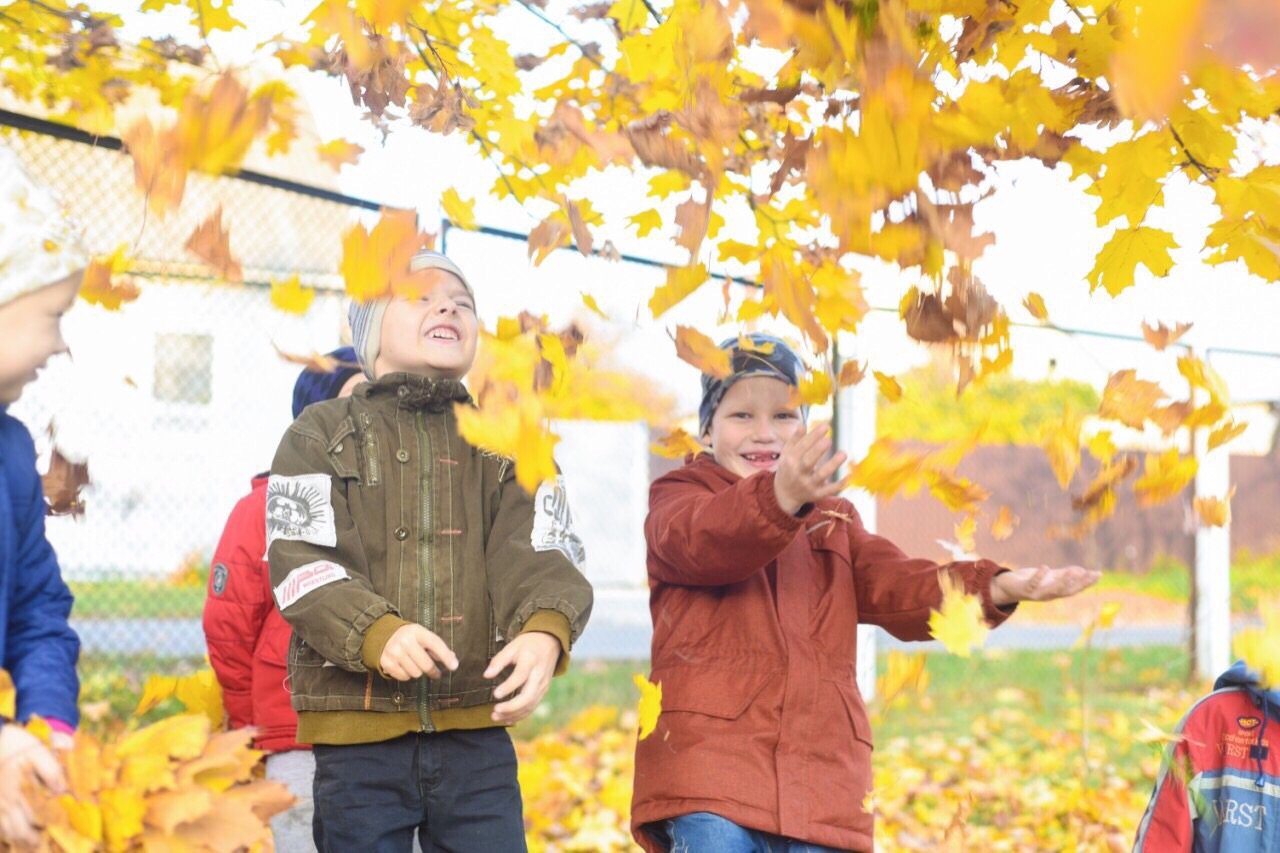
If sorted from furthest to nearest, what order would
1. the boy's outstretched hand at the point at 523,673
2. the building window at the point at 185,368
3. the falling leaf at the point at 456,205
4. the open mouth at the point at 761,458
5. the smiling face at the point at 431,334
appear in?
the building window at the point at 185,368
the falling leaf at the point at 456,205
the open mouth at the point at 761,458
the smiling face at the point at 431,334
the boy's outstretched hand at the point at 523,673

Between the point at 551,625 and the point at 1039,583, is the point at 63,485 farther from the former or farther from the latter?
the point at 1039,583

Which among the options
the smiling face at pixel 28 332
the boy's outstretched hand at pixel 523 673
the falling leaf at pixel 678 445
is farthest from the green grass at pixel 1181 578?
the smiling face at pixel 28 332

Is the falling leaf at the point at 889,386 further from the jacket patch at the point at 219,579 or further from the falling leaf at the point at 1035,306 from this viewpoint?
the jacket patch at the point at 219,579

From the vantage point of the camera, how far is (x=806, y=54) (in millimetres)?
1870

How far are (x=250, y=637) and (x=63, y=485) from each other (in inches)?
20.1

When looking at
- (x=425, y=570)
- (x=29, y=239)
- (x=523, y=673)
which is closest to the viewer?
(x=29, y=239)

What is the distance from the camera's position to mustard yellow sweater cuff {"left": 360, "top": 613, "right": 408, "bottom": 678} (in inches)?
81.0

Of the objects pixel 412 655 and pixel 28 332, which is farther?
pixel 412 655

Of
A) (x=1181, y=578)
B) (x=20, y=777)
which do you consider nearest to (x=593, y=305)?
(x=20, y=777)

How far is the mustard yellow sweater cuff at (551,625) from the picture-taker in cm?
219

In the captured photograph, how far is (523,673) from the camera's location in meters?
2.10

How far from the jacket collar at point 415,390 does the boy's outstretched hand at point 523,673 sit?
1.63 ft

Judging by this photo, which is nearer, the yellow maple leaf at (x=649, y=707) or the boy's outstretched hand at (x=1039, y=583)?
the boy's outstretched hand at (x=1039, y=583)

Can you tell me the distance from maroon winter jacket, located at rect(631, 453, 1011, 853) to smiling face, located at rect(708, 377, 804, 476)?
1.9 inches
